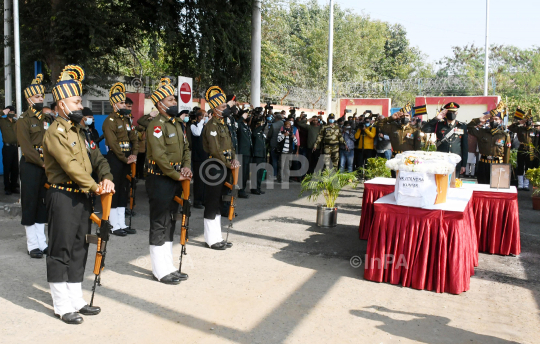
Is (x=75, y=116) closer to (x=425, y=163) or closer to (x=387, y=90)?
(x=425, y=163)

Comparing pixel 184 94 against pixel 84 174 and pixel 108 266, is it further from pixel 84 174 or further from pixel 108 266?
pixel 84 174

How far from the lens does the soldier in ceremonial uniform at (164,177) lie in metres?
5.52

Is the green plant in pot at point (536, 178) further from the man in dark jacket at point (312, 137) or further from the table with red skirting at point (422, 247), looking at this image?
the man in dark jacket at point (312, 137)

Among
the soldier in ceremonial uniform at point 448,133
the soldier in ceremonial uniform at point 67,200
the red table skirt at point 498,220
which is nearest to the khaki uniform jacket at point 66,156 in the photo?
the soldier in ceremonial uniform at point 67,200

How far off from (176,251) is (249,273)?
136cm

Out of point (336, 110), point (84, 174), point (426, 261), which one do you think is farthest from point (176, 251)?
point (336, 110)

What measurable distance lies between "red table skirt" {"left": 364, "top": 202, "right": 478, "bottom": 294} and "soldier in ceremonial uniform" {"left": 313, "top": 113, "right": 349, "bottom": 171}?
29.2ft

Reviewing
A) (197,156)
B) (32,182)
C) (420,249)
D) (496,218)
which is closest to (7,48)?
(197,156)

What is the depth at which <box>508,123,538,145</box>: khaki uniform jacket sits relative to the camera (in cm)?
1419

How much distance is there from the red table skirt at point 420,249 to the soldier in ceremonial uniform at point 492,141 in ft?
18.1

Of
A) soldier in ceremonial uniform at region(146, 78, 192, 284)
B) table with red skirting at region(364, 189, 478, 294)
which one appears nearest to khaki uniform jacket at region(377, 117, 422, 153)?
table with red skirting at region(364, 189, 478, 294)

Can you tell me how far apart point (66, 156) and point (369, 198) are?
4603 mm

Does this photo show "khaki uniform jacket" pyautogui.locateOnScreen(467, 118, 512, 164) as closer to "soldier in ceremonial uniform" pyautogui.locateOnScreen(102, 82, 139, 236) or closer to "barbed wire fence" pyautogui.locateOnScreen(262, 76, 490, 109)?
"soldier in ceremonial uniform" pyautogui.locateOnScreen(102, 82, 139, 236)

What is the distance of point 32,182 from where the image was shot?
21.0 ft
